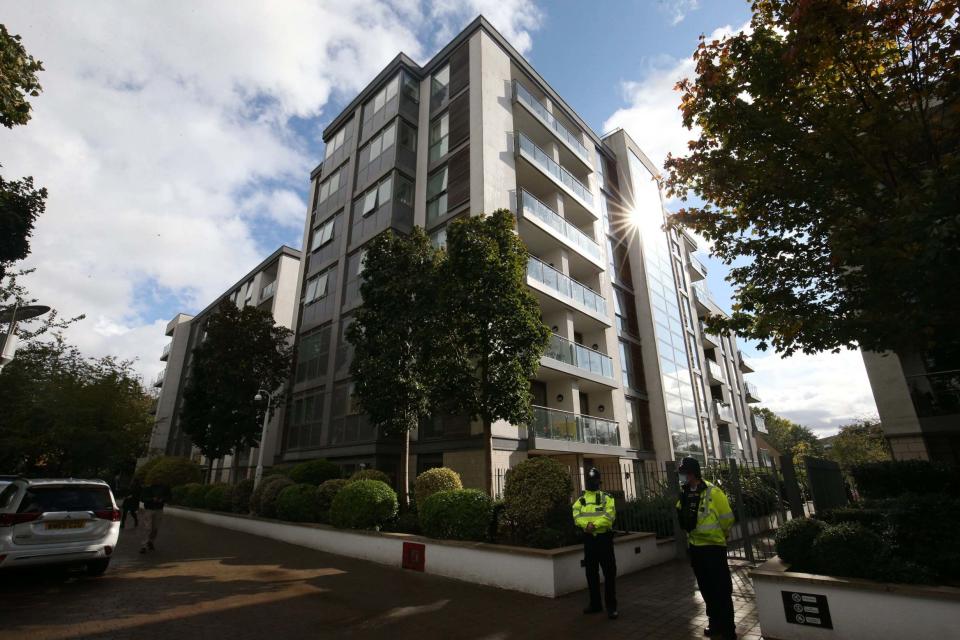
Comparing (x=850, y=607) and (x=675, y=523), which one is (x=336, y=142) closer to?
(x=675, y=523)

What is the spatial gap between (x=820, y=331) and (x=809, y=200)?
239cm

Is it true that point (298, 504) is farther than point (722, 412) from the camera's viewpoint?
No

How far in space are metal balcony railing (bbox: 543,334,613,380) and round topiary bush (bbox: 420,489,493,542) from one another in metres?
7.67

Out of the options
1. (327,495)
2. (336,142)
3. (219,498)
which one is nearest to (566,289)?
(327,495)

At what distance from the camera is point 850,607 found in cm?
486

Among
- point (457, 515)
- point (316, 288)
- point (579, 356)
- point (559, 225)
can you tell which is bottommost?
point (457, 515)

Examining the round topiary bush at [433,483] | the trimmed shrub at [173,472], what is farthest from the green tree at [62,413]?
the round topiary bush at [433,483]

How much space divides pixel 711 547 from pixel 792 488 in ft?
14.0

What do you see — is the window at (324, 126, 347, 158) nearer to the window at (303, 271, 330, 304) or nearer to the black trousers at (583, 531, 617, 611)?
the window at (303, 271, 330, 304)

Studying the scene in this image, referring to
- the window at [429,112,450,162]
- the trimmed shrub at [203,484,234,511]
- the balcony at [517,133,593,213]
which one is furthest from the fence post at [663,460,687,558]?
the trimmed shrub at [203,484,234,511]

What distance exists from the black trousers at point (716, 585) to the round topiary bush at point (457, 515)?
4.65 meters

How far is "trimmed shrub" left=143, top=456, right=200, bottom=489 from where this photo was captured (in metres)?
29.0

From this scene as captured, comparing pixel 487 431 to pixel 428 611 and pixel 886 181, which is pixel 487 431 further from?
pixel 886 181

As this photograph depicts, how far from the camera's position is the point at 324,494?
13.1 meters
